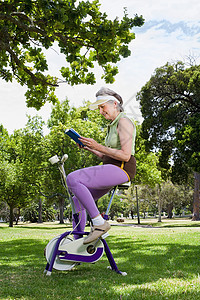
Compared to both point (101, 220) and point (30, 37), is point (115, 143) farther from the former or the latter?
point (30, 37)

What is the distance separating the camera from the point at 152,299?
281 centimetres

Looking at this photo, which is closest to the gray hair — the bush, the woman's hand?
the woman's hand

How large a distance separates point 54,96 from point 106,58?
2.61 meters

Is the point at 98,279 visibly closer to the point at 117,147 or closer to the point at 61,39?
the point at 117,147

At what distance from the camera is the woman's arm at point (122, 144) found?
3.68 meters

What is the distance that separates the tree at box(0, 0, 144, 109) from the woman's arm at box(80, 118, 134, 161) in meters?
3.83

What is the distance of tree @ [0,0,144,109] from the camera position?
691 cm

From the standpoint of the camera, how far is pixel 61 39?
770 centimetres

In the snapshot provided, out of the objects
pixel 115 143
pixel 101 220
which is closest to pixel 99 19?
pixel 115 143

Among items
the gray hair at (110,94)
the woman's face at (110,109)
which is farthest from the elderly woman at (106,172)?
the gray hair at (110,94)

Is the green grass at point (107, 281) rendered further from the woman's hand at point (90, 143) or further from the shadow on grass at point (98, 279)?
the woman's hand at point (90, 143)

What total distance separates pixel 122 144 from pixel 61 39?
4.92m

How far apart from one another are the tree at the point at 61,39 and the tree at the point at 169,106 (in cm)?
1859

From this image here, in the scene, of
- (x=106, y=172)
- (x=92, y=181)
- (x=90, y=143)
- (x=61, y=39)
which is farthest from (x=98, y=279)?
(x=61, y=39)
